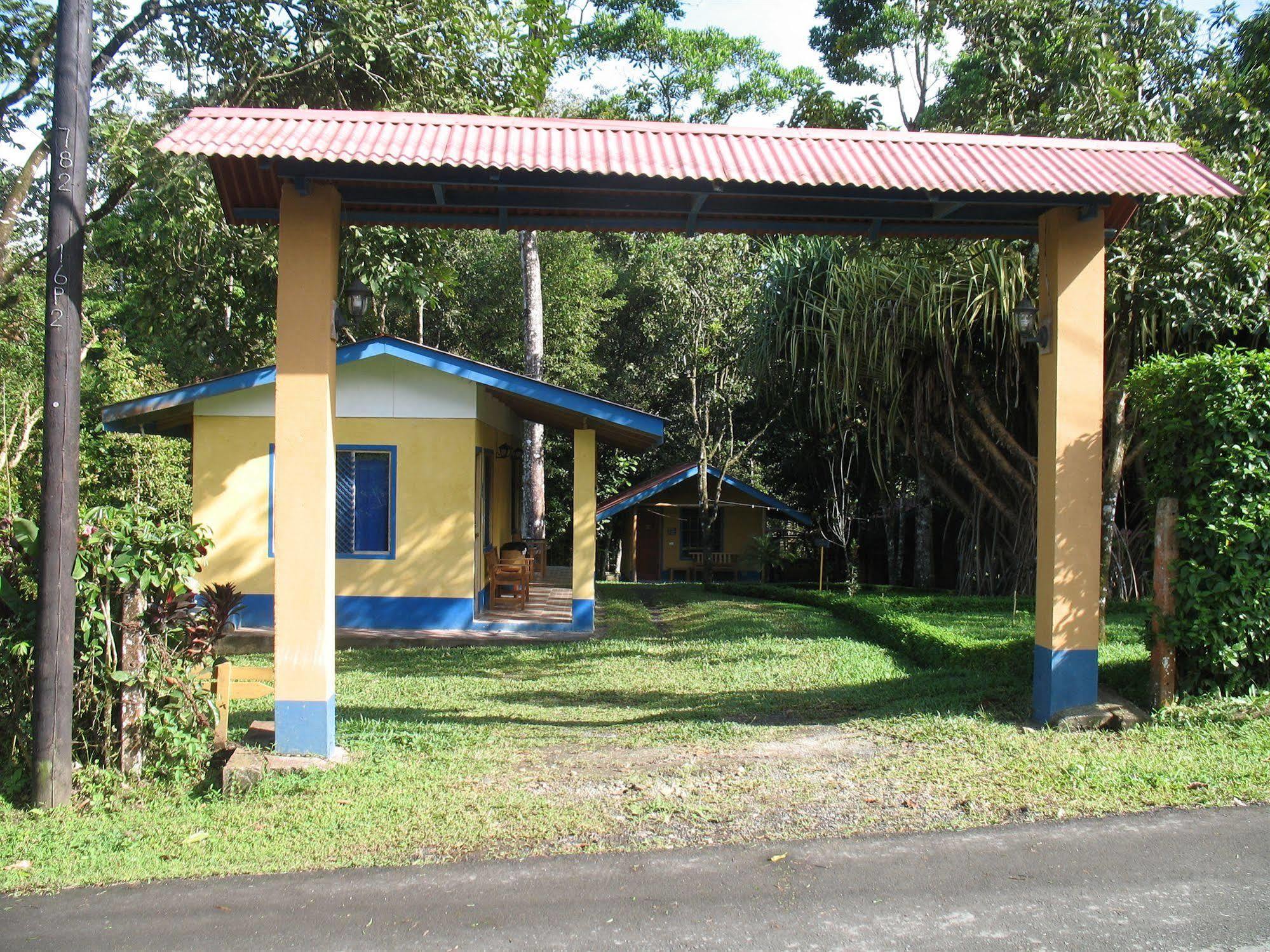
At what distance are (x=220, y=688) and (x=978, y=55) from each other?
44.5 ft

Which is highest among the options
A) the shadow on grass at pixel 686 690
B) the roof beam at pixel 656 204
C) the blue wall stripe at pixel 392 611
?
the roof beam at pixel 656 204

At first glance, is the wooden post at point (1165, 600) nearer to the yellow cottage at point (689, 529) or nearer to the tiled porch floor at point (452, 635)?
the tiled porch floor at point (452, 635)

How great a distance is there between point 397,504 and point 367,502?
0.41 metres

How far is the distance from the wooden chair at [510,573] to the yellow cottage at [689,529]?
9.76 m

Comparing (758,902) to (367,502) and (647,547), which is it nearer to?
(367,502)

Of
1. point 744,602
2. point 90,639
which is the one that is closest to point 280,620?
point 90,639

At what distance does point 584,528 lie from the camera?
40.7 feet

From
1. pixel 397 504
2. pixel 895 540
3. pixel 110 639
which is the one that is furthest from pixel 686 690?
pixel 895 540

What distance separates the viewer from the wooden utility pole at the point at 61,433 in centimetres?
525

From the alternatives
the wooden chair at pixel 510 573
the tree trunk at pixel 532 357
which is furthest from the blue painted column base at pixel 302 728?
the tree trunk at pixel 532 357

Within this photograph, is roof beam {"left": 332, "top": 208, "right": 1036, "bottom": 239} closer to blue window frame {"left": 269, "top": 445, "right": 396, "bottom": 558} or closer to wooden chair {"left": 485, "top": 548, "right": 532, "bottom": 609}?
blue window frame {"left": 269, "top": 445, "right": 396, "bottom": 558}

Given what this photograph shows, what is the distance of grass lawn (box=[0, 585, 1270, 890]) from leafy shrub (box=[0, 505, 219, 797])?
1.18 feet

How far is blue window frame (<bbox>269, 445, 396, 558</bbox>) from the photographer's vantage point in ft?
40.2

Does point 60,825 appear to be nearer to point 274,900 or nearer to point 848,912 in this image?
point 274,900
